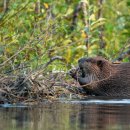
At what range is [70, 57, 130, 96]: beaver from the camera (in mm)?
10945

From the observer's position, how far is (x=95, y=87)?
1085 centimetres

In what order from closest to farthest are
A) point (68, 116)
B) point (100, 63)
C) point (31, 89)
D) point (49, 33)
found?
point (68, 116), point (31, 89), point (49, 33), point (100, 63)

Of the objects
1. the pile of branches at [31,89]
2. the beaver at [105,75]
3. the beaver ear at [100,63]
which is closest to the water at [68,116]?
the pile of branches at [31,89]

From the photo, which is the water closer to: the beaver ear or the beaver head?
the beaver head

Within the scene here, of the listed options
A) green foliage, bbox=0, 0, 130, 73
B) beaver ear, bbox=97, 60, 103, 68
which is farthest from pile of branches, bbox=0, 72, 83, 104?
beaver ear, bbox=97, 60, 103, 68

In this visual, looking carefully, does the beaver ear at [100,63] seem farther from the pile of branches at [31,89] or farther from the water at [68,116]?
the water at [68,116]

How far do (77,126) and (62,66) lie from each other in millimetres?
4026

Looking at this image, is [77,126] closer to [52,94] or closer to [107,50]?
[52,94]

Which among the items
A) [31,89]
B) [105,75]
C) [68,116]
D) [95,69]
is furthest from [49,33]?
[68,116]

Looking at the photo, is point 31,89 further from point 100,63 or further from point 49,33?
point 100,63

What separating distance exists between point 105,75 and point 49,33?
1.21 meters

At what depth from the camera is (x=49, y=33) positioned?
34.1ft

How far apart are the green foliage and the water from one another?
0.90 meters

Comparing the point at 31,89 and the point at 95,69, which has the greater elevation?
the point at 95,69
